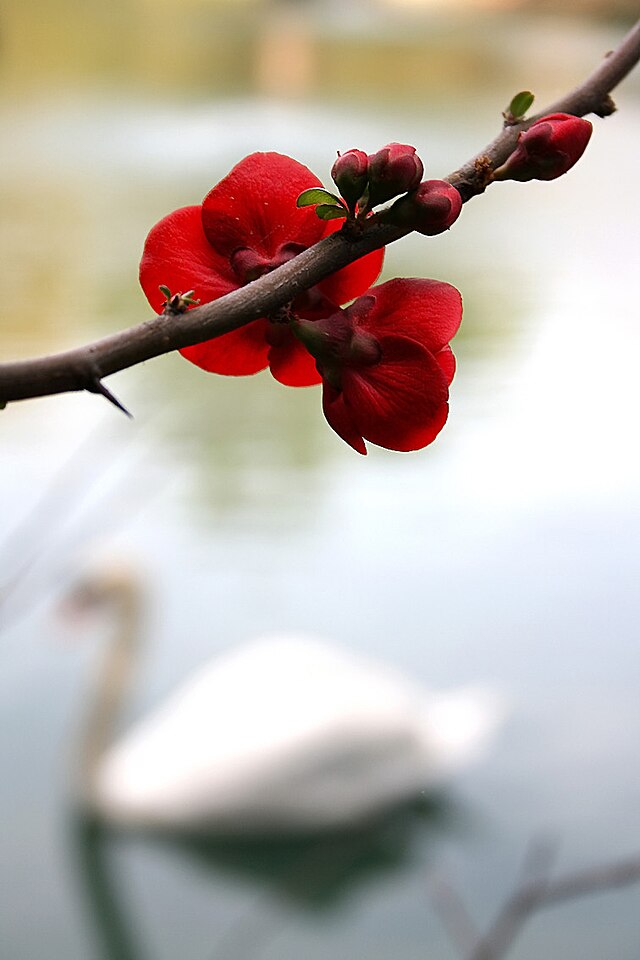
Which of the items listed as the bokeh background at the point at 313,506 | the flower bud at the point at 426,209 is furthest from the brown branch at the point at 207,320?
the bokeh background at the point at 313,506

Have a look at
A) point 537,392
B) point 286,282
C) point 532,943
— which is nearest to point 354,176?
point 286,282

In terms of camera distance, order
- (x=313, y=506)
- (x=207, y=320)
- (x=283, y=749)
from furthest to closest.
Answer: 1. (x=313, y=506)
2. (x=283, y=749)
3. (x=207, y=320)

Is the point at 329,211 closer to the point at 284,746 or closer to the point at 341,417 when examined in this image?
the point at 341,417

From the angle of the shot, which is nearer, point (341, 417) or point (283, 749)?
point (341, 417)

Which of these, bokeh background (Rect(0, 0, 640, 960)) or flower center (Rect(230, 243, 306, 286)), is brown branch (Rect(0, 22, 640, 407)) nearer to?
flower center (Rect(230, 243, 306, 286))

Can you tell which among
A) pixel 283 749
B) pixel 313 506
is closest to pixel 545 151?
pixel 283 749

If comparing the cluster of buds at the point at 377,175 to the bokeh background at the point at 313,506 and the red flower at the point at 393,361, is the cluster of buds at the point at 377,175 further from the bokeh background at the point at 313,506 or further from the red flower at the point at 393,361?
the bokeh background at the point at 313,506

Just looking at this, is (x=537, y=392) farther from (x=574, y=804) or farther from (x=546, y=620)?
(x=574, y=804)
